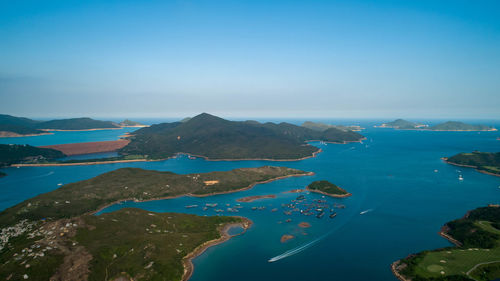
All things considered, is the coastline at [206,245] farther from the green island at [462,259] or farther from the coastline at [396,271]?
the green island at [462,259]

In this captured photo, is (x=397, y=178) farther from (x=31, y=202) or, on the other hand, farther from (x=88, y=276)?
(x=31, y=202)

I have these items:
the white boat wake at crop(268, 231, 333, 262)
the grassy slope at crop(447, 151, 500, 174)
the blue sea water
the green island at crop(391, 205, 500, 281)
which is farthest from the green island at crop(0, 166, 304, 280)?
the grassy slope at crop(447, 151, 500, 174)

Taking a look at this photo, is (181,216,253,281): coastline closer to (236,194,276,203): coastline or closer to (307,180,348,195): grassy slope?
(236,194,276,203): coastline

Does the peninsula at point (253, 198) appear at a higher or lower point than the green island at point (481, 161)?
lower

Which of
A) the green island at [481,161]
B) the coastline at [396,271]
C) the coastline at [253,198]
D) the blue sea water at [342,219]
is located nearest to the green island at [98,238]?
the blue sea water at [342,219]

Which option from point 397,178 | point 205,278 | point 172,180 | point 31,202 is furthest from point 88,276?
point 397,178
